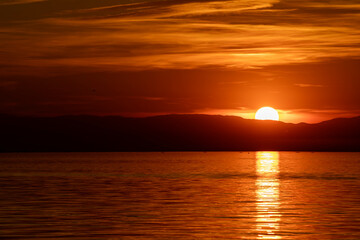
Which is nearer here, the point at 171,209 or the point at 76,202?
the point at 171,209

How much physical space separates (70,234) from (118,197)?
24044 mm

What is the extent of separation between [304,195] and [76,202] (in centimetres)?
2054

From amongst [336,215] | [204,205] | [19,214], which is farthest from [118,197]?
[336,215]

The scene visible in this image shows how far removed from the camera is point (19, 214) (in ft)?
150

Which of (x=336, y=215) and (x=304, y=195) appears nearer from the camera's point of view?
(x=336, y=215)

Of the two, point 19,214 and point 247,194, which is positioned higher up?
point 19,214

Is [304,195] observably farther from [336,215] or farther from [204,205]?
[336,215]

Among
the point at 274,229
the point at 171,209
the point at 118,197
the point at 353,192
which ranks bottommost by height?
the point at 353,192

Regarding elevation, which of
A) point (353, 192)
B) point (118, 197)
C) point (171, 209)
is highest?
point (171, 209)

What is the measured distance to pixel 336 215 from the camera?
45.5 meters

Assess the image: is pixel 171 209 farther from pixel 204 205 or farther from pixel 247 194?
pixel 247 194

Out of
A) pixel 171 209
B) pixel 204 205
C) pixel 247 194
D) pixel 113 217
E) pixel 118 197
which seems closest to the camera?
pixel 113 217

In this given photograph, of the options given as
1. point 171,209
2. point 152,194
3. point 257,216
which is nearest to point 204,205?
point 171,209

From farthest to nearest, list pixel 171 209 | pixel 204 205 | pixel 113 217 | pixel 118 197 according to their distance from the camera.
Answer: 1. pixel 118 197
2. pixel 204 205
3. pixel 171 209
4. pixel 113 217
